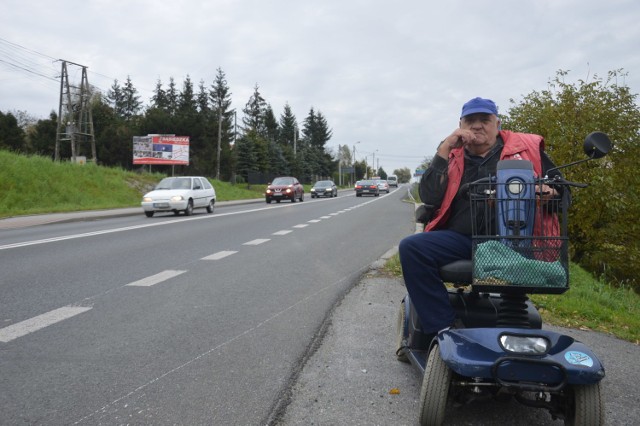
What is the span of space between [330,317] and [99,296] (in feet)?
8.56

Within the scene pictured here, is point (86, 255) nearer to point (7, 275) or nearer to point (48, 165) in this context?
point (7, 275)

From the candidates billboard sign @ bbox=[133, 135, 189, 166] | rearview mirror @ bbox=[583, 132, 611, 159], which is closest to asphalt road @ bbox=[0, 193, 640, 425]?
rearview mirror @ bbox=[583, 132, 611, 159]

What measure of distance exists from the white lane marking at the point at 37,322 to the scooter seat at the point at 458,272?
3.45m

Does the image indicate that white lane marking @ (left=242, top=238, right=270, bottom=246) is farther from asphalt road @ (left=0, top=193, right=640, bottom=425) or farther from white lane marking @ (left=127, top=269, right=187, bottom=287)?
asphalt road @ (left=0, top=193, right=640, bottom=425)

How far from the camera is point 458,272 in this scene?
9.16 ft

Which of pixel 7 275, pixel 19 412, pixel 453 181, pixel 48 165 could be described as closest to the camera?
pixel 19 412

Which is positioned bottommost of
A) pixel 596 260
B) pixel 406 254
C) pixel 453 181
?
pixel 596 260

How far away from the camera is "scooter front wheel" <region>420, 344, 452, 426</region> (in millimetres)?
2482

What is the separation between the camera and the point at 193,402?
3020 mm

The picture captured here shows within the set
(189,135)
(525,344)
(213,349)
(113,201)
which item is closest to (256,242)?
(213,349)

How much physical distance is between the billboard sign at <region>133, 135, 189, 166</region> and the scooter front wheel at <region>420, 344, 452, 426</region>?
45240mm

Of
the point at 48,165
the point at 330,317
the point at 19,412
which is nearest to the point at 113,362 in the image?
the point at 19,412

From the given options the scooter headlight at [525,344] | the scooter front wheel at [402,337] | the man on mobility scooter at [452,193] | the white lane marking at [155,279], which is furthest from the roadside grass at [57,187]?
the scooter headlight at [525,344]

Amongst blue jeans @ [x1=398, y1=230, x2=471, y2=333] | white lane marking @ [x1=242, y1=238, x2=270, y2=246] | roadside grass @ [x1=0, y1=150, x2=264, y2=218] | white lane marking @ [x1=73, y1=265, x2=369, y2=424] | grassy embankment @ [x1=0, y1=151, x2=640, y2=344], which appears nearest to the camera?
blue jeans @ [x1=398, y1=230, x2=471, y2=333]
